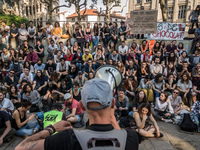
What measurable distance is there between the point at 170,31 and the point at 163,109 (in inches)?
244

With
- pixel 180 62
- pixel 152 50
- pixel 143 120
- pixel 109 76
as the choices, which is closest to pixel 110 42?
pixel 152 50

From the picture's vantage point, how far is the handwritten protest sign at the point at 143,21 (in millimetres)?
8227

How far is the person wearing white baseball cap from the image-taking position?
39.5 inches

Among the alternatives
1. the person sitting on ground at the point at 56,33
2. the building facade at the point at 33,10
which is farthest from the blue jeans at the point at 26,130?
the building facade at the point at 33,10

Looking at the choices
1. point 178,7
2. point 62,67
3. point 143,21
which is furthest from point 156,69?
point 178,7

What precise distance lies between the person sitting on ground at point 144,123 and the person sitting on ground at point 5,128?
10.4 feet

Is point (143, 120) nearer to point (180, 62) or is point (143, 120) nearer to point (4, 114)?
point (4, 114)

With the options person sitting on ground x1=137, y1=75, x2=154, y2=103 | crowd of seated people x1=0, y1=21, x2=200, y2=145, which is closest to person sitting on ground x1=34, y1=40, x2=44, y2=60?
crowd of seated people x1=0, y1=21, x2=200, y2=145

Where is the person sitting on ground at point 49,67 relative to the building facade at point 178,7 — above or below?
below

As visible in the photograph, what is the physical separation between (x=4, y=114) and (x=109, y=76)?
274cm

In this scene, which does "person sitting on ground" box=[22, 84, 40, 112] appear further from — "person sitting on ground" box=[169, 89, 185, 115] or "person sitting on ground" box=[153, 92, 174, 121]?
"person sitting on ground" box=[169, 89, 185, 115]

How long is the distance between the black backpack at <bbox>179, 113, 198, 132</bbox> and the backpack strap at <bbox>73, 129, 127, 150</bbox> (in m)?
4.30

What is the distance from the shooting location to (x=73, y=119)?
4.67 metres

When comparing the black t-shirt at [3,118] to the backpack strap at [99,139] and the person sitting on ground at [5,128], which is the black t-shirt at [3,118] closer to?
the person sitting on ground at [5,128]
